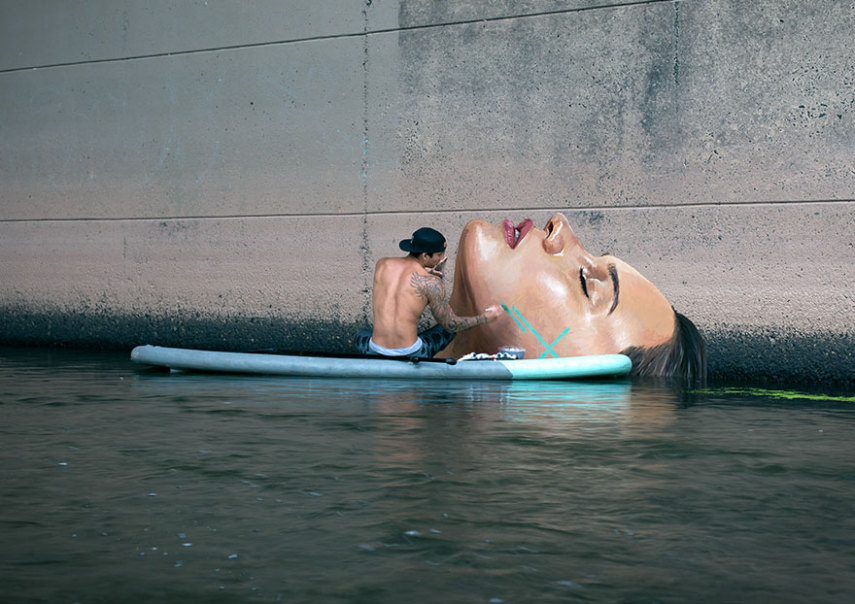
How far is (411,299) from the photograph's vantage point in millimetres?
7426

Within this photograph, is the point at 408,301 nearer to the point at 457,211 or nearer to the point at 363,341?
the point at 363,341

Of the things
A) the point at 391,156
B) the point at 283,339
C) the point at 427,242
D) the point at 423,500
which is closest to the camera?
the point at 423,500

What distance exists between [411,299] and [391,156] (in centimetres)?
193

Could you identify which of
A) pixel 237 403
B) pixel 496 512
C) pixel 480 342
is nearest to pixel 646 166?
pixel 480 342

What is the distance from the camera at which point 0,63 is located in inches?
418

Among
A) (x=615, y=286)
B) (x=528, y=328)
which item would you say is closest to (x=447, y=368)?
(x=528, y=328)

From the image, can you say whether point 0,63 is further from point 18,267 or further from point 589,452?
point 589,452

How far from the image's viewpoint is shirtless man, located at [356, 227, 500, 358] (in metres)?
7.39

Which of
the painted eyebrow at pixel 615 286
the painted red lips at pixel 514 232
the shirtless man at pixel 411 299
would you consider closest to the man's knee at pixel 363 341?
the shirtless man at pixel 411 299

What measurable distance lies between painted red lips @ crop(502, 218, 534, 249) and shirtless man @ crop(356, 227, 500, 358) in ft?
1.76

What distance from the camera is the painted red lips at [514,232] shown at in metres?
7.76

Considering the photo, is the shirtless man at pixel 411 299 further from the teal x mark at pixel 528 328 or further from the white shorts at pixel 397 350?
the teal x mark at pixel 528 328

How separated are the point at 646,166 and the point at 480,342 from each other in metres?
1.89

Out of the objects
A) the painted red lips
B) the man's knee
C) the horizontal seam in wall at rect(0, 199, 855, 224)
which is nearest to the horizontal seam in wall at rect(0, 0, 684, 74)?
the horizontal seam in wall at rect(0, 199, 855, 224)
